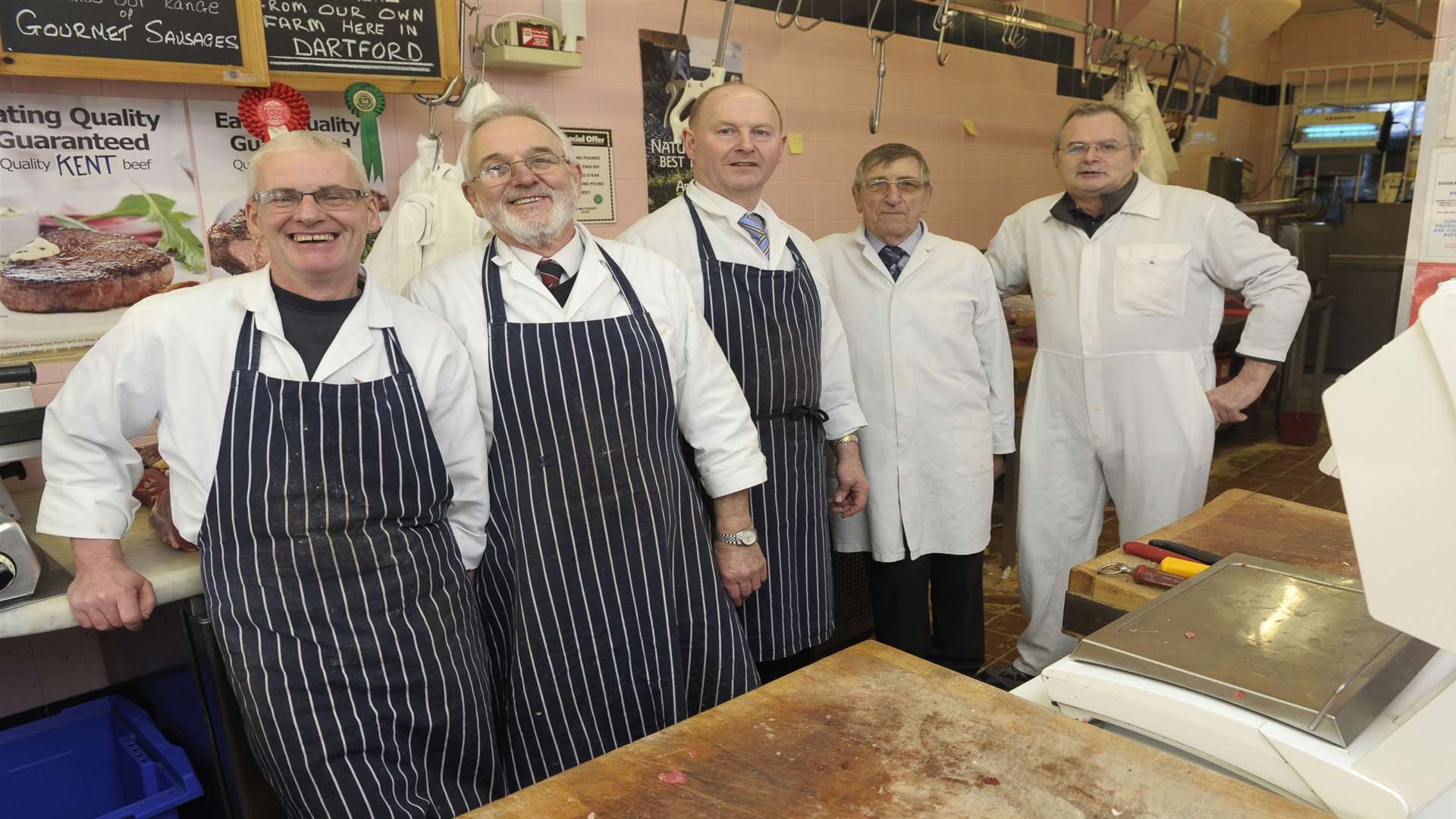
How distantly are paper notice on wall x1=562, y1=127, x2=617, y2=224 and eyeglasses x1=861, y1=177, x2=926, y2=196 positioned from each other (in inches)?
48.4

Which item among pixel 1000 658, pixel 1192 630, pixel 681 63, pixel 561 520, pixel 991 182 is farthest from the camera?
pixel 991 182

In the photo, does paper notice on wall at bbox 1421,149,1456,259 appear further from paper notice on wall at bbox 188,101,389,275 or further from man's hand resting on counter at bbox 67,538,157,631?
man's hand resting on counter at bbox 67,538,157,631

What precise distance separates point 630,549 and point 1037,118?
482cm

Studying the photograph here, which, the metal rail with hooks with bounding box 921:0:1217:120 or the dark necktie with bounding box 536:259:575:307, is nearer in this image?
the dark necktie with bounding box 536:259:575:307

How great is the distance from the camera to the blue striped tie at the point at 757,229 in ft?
8.18

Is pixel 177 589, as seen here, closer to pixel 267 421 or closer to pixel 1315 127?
pixel 267 421

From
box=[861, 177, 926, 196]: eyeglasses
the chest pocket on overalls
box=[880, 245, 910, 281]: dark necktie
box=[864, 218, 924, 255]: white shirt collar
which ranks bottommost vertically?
the chest pocket on overalls

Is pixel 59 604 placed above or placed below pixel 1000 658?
above

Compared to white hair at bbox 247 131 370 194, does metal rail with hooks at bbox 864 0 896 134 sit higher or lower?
higher

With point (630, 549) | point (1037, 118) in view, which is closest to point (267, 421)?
point (630, 549)

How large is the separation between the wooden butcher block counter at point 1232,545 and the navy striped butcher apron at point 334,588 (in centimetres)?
116

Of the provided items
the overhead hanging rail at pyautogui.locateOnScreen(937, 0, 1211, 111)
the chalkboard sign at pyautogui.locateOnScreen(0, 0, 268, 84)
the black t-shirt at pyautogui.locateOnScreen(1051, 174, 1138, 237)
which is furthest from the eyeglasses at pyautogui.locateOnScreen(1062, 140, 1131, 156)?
the chalkboard sign at pyautogui.locateOnScreen(0, 0, 268, 84)

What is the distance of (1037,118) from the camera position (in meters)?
5.88

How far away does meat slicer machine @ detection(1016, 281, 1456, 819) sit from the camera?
88 cm
